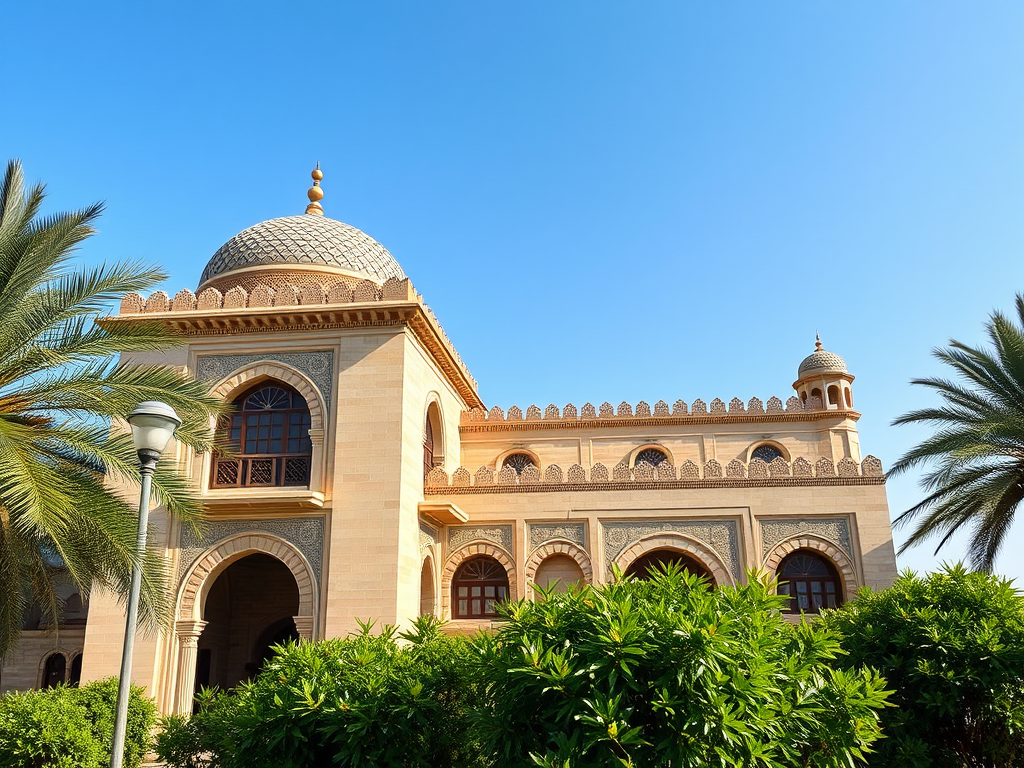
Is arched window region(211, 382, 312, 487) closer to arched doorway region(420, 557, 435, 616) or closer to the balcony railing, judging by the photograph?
the balcony railing

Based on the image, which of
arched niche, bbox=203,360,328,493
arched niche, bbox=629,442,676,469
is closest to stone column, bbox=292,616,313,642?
arched niche, bbox=203,360,328,493

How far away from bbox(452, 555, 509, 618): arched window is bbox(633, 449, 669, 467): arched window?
4.83 meters

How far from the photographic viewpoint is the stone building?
12281 millimetres

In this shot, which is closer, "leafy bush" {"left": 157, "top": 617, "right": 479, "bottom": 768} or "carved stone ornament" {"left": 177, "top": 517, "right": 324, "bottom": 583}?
"leafy bush" {"left": 157, "top": 617, "right": 479, "bottom": 768}

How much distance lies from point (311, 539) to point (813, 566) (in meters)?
8.43

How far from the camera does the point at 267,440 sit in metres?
13.2

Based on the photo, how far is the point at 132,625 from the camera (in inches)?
→ 227

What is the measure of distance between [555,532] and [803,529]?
4258mm

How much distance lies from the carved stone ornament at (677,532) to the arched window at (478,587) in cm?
191

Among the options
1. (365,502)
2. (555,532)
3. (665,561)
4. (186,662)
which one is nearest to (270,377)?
(365,502)

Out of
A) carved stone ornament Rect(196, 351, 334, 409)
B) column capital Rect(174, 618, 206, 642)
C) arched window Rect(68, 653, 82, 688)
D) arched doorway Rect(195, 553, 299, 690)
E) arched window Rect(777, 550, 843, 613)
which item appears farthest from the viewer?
arched doorway Rect(195, 553, 299, 690)

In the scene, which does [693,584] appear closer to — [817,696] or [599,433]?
[817,696]

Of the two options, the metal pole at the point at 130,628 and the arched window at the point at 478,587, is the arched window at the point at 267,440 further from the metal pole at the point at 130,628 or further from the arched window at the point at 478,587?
the metal pole at the point at 130,628

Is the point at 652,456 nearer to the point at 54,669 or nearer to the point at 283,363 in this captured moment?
the point at 283,363
